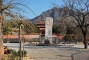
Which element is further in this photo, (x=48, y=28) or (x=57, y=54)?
(x=48, y=28)

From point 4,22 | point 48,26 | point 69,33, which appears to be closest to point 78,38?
point 69,33

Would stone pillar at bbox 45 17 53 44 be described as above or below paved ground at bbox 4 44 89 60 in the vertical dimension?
above

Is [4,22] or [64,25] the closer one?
[4,22]

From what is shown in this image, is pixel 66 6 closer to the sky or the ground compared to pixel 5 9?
closer to the sky

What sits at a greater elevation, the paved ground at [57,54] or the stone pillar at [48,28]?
the stone pillar at [48,28]

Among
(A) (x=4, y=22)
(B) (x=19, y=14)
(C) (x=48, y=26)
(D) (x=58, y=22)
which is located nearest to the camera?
(B) (x=19, y=14)

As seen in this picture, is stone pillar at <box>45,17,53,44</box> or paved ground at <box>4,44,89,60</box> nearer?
paved ground at <box>4,44,89,60</box>

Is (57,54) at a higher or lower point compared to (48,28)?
lower

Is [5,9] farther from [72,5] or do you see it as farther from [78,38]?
[78,38]

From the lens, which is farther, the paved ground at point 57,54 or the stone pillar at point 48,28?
the stone pillar at point 48,28

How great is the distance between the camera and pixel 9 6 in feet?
48.8

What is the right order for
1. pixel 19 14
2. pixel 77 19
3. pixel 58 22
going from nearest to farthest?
pixel 19 14 < pixel 77 19 < pixel 58 22

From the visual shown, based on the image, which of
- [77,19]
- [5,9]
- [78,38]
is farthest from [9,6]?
[78,38]

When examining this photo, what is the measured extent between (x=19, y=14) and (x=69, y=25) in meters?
34.7
